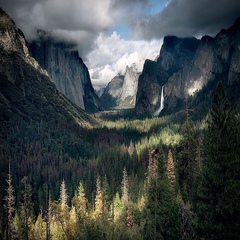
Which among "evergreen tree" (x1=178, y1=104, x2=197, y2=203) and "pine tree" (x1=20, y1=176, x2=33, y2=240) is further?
"evergreen tree" (x1=178, y1=104, x2=197, y2=203)

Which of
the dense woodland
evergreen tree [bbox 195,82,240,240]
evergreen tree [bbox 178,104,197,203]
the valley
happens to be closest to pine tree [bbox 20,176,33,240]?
the dense woodland

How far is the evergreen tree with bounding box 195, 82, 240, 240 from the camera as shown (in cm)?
1809

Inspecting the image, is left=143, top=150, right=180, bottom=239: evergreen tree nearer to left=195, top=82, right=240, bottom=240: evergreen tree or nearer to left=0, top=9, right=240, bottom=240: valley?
left=0, top=9, right=240, bottom=240: valley

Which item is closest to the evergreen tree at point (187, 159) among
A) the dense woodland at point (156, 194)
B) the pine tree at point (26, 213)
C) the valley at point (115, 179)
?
the dense woodland at point (156, 194)

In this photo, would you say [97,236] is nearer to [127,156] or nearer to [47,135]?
[127,156]

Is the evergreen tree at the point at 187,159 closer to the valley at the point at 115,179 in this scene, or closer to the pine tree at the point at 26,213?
the valley at the point at 115,179

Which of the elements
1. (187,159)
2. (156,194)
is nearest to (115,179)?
(187,159)

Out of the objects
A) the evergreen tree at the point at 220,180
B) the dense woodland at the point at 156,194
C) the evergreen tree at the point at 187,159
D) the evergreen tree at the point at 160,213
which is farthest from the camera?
the evergreen tree at the point at 187,159

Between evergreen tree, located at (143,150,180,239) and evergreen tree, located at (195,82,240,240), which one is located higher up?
evergreen tree, located at (195,82,240,240)

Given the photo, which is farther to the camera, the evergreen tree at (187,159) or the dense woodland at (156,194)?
the evergreen tree at (187,159)

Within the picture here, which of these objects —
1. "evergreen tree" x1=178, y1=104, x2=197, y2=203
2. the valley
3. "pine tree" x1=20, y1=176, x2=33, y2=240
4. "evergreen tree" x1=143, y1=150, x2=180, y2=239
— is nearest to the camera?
the valley

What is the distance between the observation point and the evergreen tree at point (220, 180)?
1809 cm

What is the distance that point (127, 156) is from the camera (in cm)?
11050

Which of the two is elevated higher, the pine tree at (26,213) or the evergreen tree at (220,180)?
the evergreen tree at (220,180)
